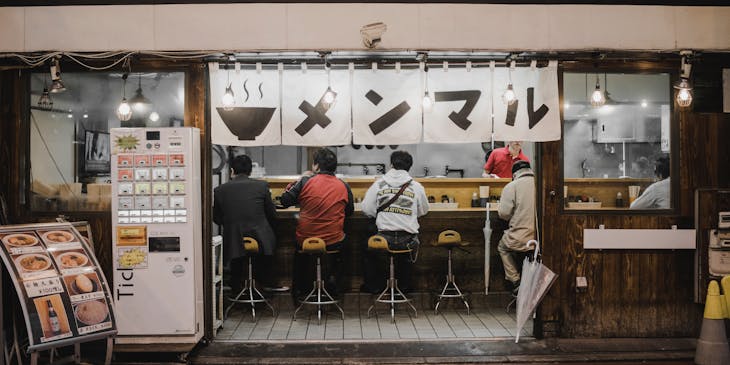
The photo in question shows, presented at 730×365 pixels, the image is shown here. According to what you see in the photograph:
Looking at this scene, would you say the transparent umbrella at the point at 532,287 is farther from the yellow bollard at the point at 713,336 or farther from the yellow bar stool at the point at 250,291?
the yellow bar stool at the point at 250,291

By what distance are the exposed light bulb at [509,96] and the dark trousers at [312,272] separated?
3395 mm

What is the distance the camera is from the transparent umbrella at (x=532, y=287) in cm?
677

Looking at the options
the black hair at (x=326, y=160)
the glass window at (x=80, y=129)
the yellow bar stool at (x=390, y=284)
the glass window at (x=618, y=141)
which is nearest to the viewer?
the glass window at (x=80, y=129)

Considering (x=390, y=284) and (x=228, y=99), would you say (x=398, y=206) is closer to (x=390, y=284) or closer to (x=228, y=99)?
(x=390, y=284)

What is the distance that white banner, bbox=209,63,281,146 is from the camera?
725cm

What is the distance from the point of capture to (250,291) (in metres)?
8.70

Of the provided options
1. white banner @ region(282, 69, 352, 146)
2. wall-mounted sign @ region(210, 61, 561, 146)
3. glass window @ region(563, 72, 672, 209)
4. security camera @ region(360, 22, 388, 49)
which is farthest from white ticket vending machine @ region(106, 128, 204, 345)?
glass window @ region(563, 72, 672, 209)

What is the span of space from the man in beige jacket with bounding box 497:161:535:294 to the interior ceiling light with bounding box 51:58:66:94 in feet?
21.2

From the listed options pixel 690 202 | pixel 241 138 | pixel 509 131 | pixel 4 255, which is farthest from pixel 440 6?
pixel 4 255

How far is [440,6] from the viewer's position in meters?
7.38

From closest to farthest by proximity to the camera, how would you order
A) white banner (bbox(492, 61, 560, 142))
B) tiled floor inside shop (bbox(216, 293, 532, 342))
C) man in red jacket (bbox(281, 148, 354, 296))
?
white banner (bbox(492, 61, 560, 142)), tiled floor inside shop (bbox(216, 293, 532, 342)), man in red jacket (bbox(281, 148, 354, 296))

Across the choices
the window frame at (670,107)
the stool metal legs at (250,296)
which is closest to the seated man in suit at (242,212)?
the stool metal legs at (250,296)

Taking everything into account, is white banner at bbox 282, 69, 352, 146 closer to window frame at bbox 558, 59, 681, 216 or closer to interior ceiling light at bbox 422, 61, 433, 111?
interior ceiling light at bbox 422, 61, 433, 111

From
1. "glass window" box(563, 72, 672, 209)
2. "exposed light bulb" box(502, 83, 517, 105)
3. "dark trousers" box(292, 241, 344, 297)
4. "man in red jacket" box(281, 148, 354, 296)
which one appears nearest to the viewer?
"exposed light bulb" box(502, 83, 517, 105)
